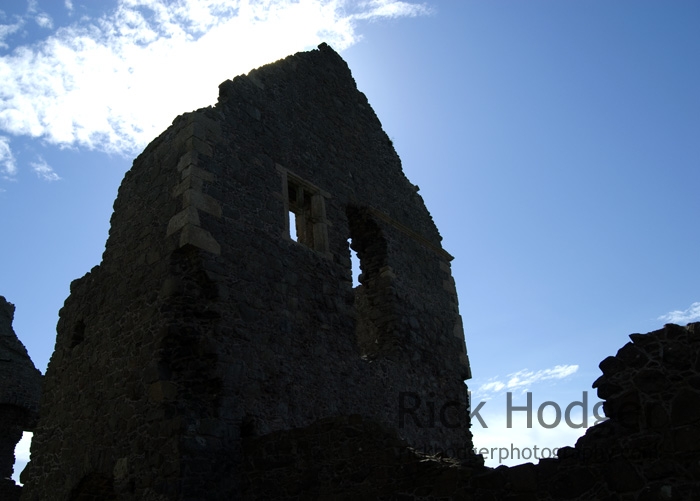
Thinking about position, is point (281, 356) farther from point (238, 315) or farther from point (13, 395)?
point (13, 395)

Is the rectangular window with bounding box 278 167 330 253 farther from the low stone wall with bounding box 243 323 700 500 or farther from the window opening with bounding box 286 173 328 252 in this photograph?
the low stone wall with bounding box 243 323 700 500

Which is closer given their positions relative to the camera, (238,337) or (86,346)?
(238,337)

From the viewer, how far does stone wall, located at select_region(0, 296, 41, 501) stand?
15688mm

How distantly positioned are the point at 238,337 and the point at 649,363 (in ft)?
15.4

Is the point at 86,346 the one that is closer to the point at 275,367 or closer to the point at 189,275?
the point at 189,275

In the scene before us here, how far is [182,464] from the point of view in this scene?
6652mm

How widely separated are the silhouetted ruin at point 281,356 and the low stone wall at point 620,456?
14 mm

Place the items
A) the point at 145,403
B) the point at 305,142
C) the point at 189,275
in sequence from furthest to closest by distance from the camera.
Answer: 1. the point at 305,142
2. the point at 189,275
3. the point at 145,403

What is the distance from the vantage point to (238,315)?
25.7 ft

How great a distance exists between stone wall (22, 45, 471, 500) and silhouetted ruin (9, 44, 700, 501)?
0.09ft

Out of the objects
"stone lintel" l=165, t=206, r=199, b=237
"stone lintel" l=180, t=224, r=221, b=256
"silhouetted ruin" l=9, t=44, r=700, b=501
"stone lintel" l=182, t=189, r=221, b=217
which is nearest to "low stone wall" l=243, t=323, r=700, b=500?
"silhouetted ruin" l=9, t=44, r=700, b=501

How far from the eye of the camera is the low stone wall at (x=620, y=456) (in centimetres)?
456

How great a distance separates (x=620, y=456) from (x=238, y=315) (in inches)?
184

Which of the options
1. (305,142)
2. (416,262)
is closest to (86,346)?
(305,142)
